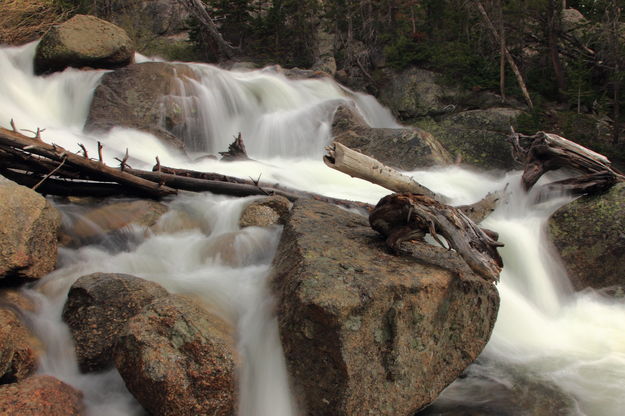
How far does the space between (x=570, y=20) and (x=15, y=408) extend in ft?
59.1

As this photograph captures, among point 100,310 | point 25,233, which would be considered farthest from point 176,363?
Result: point 25,233

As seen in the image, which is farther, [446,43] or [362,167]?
[446,43]

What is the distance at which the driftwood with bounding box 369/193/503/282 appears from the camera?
4.03 metres

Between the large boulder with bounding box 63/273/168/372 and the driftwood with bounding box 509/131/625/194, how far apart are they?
251 inches

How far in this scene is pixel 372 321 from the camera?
344cm

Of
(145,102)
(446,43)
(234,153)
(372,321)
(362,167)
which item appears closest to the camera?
(372,321)

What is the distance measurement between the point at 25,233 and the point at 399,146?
27.0 ft

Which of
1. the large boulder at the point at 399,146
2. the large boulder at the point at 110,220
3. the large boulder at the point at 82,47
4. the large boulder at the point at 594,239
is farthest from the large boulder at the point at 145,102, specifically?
the large boulder at the point at 594,239

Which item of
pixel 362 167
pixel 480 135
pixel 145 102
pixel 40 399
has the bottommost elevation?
pixel 40 399

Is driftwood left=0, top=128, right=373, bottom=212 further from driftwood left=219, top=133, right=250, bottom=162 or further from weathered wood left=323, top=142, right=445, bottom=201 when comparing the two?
driftwood left=219, top=133, right=250, bottom=162

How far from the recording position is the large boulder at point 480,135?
38.0 ft

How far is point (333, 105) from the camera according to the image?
13445 millimetres

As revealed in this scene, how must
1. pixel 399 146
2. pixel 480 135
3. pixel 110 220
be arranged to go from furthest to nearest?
pixel 480 135 → pixel 399 146 → pixel 110 220

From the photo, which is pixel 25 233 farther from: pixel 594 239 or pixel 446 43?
pixel 446 43
